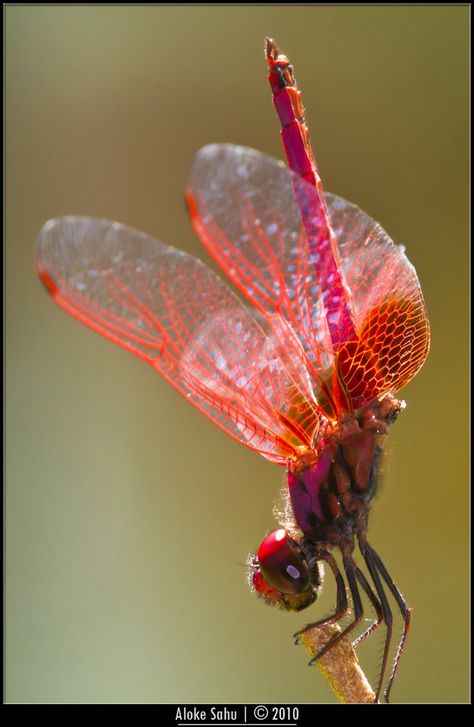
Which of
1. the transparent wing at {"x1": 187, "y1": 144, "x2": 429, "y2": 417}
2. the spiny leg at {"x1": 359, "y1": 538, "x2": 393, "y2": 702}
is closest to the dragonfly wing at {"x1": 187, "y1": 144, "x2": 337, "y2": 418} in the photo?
the transparent wing at {"x1": 187, "y1": 144, "x2": 429, "y2": 417}

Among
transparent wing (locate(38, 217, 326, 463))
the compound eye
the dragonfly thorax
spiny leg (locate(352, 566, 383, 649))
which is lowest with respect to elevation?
spiny leg (locate(352, 566, 383, 649))

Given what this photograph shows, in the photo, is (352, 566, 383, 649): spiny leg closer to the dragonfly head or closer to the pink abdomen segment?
the dragonfly head

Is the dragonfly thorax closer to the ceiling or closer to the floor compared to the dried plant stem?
closer to the ceiling

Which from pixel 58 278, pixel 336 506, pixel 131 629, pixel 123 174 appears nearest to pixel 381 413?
pixel 336 506

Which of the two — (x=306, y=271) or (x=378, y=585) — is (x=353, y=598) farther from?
(x=306, y=271)

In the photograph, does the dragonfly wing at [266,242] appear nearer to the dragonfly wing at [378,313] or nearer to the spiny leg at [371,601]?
the dragonfly wing at [378,313]

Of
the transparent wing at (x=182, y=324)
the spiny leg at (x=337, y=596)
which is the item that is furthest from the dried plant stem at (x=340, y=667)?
the transparent wing at (x=182, y=324)

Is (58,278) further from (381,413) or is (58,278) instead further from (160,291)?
(381,413)

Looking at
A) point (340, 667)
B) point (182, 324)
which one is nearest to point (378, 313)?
point (182, 324)
